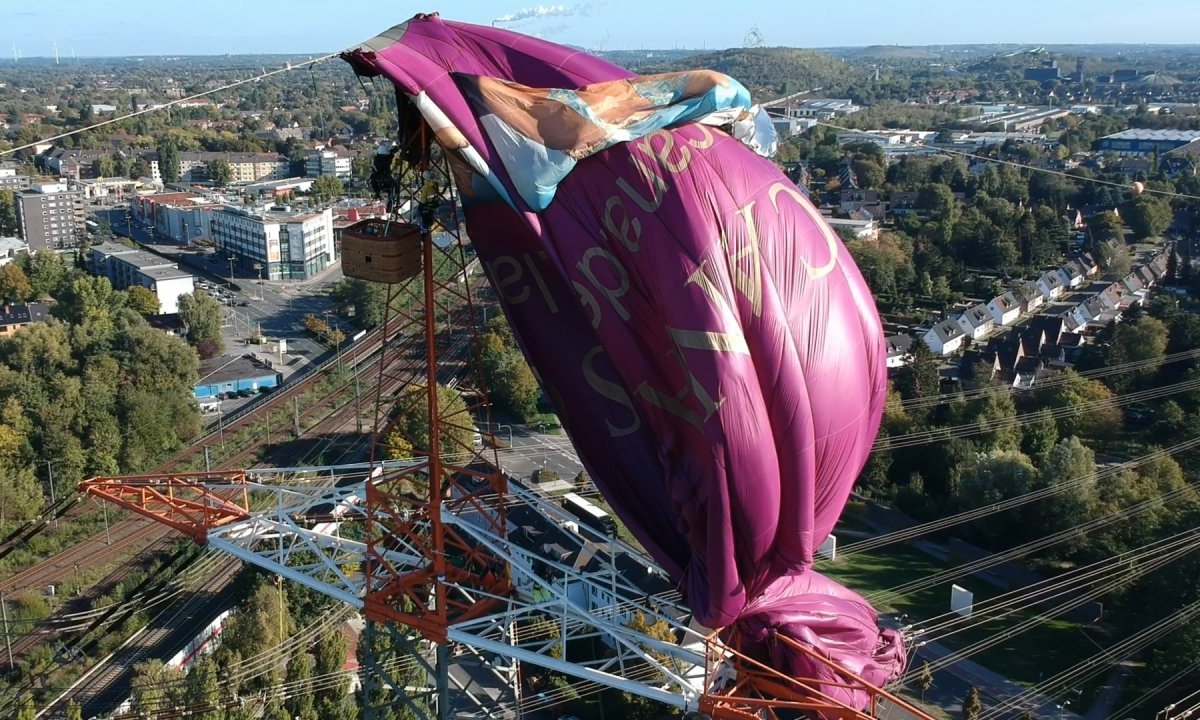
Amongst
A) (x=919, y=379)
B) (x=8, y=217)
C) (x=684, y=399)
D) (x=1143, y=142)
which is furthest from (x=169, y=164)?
(x=684, y=399)

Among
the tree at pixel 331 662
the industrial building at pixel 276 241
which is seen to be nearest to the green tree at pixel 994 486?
the tree at pixel 331 662

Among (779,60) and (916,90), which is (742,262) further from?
(779,60)

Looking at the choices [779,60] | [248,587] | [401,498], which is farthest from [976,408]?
[779,60]

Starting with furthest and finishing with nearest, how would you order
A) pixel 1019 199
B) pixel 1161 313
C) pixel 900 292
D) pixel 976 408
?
pixel 1019 199 → pixel 900 292 → pixel 1161 313 → pixel 976 408

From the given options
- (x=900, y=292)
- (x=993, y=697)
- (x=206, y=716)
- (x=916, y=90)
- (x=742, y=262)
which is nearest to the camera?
(x=742, y=262)

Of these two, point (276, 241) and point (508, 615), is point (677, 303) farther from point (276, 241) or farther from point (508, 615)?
point (276, 241)

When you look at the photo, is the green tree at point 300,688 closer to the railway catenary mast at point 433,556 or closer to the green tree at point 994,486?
the railway catenary mast at point 433,556
